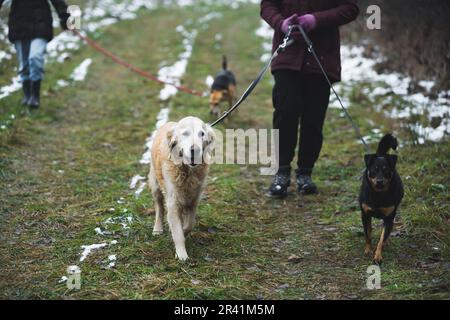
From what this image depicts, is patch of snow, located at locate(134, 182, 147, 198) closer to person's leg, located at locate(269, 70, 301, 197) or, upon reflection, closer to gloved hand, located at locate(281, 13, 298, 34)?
person's leg, located at locate(269, 70, 301, 197)

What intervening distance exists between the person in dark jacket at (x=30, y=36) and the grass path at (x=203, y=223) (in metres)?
0.41

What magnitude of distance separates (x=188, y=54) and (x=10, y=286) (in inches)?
430

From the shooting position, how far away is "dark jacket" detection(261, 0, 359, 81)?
17.6 feet

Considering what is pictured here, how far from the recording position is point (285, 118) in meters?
5.63

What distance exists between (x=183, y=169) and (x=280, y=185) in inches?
70.5

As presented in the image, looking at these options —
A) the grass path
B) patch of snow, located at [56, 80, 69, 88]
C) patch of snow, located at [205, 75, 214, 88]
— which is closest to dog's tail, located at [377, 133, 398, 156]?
the grass path

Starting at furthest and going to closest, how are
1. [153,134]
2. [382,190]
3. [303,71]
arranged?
[153,134], [303,71], [382,190]

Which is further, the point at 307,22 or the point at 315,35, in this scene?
the point at 315,35

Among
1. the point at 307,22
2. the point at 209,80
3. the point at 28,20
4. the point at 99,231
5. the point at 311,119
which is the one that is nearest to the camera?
the point at 99,231

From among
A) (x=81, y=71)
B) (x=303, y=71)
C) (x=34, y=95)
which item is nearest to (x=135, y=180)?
(x=303, y=71)

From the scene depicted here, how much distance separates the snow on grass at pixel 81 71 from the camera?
1097cm

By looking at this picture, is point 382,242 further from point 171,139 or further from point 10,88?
point 10,88
